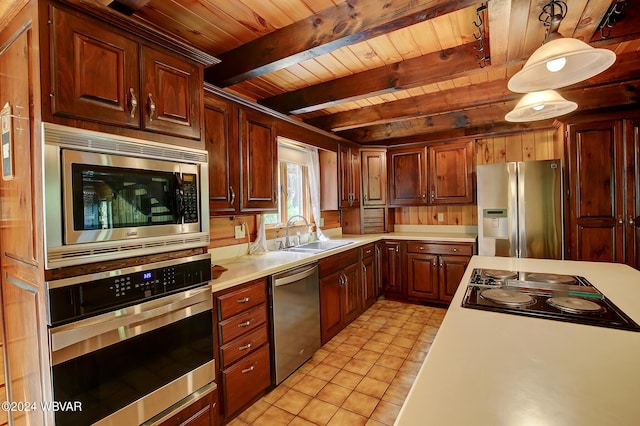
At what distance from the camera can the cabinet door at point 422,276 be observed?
12.4 ft

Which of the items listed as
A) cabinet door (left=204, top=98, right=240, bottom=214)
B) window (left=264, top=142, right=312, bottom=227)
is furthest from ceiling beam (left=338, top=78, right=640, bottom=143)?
cabinet door (left=204, top=98, right=240, bottom=214)

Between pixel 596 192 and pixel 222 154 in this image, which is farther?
pixel 596 192

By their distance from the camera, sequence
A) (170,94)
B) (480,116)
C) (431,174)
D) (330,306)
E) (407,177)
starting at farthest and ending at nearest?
(407,177) < (431,174) < (480,116) < (330,306) < (170,94)

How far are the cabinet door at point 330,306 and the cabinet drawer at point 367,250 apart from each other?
0.60 meters

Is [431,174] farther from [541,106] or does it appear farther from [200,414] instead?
[200,414]

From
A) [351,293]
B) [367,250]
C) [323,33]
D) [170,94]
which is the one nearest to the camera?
[170,94]

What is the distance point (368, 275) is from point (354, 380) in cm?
151

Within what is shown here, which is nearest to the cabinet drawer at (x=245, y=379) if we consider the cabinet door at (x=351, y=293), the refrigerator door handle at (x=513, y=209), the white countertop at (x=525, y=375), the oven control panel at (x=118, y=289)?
the oven control panel at (x=118, y=289)

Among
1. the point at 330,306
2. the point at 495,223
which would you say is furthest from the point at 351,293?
the point at 495,223

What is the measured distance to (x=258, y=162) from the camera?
2.49 m

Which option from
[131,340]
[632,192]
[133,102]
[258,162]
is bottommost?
[131,340]

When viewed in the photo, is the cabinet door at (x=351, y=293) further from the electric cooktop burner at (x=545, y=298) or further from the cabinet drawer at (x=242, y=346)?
the electric cooktop burner at (x=545, y=298)

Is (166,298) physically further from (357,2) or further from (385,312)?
(385,312)

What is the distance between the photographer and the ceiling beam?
2844 mm
